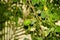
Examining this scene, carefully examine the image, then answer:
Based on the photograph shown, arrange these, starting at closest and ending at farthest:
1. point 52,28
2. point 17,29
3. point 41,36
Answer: point 52,28, point 41,36, point 17,29

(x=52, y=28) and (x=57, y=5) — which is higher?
(x=57, y=5)

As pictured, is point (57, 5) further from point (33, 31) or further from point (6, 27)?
point (6, 27)

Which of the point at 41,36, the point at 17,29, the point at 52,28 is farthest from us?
the point at 17,29

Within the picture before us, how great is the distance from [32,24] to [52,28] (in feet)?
0.48

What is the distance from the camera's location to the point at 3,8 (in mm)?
1153

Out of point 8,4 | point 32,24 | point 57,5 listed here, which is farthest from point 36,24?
point 8,4

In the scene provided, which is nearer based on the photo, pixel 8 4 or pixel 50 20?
pixel 50 20

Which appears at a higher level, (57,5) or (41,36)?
(57,5)

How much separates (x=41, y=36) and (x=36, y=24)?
0.29 ft

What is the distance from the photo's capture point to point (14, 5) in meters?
1.20

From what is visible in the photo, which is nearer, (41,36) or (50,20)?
(50,20)

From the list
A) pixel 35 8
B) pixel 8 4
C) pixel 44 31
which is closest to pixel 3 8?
pixel 8 4

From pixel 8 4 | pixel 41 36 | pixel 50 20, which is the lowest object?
pixel 41 36

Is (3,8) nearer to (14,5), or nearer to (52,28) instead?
(14,5)
